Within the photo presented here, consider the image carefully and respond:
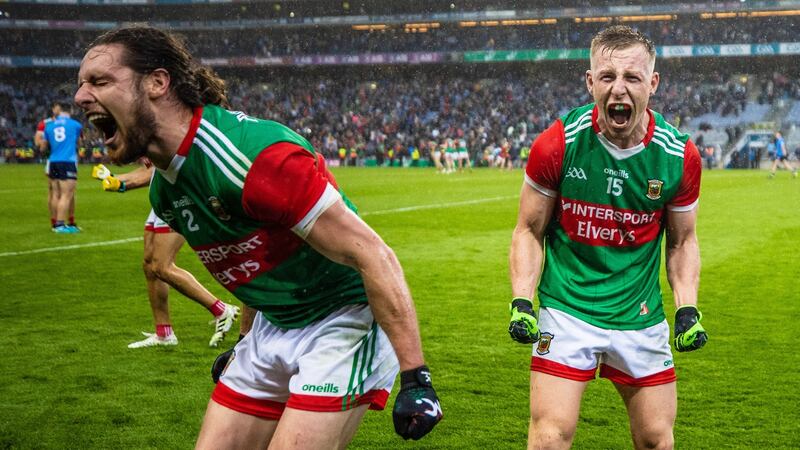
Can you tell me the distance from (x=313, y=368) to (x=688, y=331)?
1.68 meters

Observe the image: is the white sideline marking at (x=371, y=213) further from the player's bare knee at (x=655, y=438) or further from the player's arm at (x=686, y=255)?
the player's bare knee at (x=655, y=438)

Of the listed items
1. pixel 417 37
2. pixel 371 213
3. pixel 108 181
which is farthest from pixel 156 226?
pixel 417 37

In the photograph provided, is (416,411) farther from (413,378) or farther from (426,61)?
(426,61)

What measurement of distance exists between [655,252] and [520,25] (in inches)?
2292

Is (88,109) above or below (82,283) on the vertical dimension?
above

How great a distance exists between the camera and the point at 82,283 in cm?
1052

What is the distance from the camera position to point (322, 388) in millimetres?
2822

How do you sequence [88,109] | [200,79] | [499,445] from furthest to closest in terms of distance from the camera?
1. [499,445]
2. [200,79]
3. [88,109]

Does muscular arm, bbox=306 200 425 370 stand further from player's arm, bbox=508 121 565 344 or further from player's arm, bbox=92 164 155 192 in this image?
player's arm, bbox=92 164 155 192

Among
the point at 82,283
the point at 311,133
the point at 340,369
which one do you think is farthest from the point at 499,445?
the point at 311,133

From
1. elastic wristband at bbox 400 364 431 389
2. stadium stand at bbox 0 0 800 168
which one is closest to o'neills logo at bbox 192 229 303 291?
elastic wristband at bbox 400 364 431 389

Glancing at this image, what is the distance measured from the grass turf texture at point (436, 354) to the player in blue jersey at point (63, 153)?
2.50ft

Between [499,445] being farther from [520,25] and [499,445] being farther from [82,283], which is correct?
[520,25]

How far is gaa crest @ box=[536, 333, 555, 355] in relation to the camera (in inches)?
145
